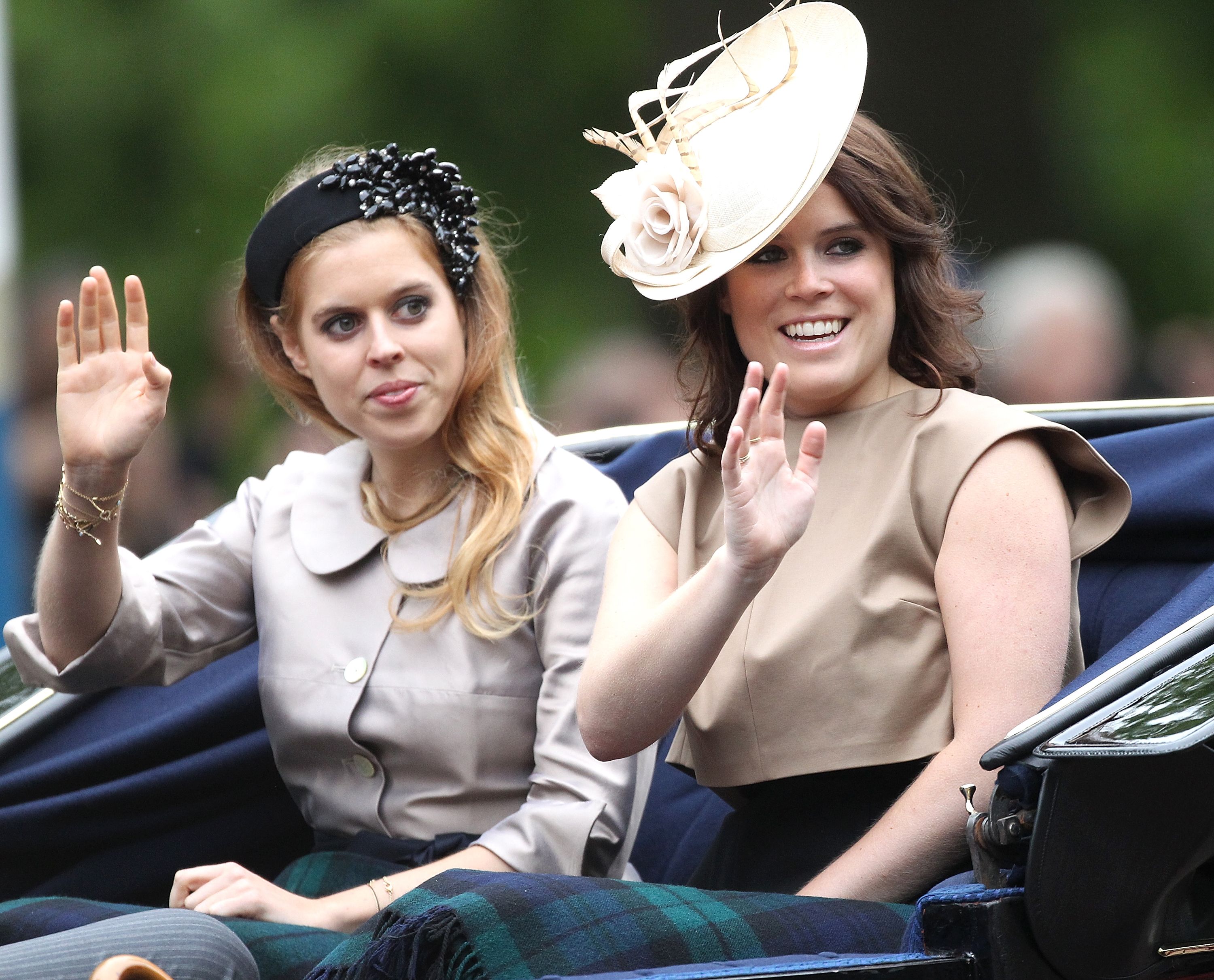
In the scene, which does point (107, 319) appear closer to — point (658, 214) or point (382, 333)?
point (382, 333)

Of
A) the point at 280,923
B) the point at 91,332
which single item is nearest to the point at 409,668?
the point at 280,923

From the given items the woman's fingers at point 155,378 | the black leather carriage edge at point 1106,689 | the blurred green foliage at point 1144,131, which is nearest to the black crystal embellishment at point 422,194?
the woman's fingers at point 155,378

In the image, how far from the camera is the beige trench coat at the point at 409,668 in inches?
89.4

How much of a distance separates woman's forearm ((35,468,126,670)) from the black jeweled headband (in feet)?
1.36

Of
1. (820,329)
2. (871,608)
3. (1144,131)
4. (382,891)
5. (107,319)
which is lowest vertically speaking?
(382,891)

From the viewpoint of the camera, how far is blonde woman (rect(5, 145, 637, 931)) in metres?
2.27

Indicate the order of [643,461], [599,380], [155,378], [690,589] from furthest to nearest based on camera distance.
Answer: [599,380] < [643,461] < [155,378] < [690,589]

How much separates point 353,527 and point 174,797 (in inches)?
20.5

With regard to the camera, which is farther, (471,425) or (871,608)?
(471,425)

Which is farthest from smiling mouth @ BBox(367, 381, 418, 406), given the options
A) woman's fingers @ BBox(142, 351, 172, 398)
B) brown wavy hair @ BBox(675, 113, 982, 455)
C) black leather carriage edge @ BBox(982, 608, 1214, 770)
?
black leather carriage edge @ BBox(982, 608, 1214, 770)

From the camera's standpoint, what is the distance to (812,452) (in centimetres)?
172

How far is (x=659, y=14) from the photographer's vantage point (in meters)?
5.65

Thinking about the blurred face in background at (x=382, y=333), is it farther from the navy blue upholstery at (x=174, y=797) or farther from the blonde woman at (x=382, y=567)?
the navy blue upholstery at (x=174, y=797)

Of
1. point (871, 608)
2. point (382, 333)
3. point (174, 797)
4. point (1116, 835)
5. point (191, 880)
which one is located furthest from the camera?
point (174, 797)
